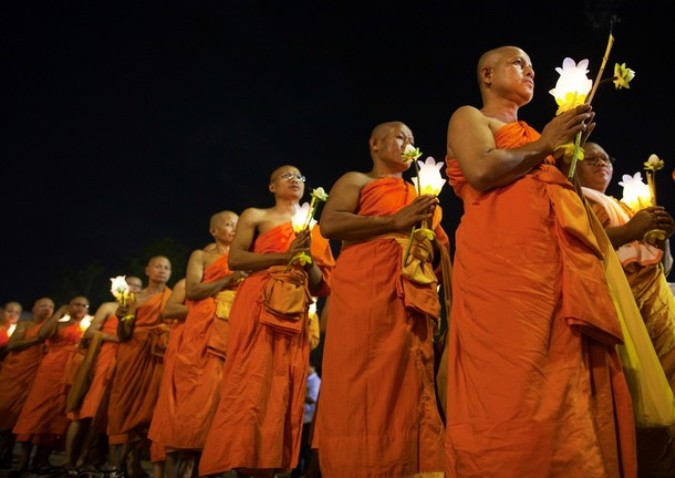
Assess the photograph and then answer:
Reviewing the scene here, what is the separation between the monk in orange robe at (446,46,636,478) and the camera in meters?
2.01

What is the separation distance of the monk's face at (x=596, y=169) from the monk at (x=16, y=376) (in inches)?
332

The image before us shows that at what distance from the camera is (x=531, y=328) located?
2.14 m

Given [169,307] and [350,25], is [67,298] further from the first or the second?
[169,307]

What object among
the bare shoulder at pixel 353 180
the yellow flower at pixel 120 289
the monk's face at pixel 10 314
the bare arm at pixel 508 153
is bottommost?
the bare arm at pixel 508 153

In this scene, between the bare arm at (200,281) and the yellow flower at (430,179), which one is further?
the bare arm at (200,281)

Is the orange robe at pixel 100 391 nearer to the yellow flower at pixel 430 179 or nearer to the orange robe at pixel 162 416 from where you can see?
the orange robe at pixel 162 416

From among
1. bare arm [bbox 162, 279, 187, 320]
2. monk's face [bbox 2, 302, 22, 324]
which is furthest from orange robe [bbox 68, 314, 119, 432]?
monk's face [bbox 2, 302, 22, 324]

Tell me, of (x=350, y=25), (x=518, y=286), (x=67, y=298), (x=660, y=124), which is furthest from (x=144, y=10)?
(x=518, y=286)

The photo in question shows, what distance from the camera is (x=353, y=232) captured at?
366cm

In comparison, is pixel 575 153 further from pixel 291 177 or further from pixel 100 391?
pixel 100 391

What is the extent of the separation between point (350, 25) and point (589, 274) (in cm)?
1581

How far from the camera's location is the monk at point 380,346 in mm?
3139

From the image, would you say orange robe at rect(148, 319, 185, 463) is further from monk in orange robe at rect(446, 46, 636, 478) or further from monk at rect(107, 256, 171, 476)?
monk in orange robe at rect(446, 46, 636, 478)

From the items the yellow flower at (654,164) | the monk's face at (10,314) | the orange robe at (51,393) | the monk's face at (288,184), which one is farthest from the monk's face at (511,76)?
the monk's face at (10,314)
